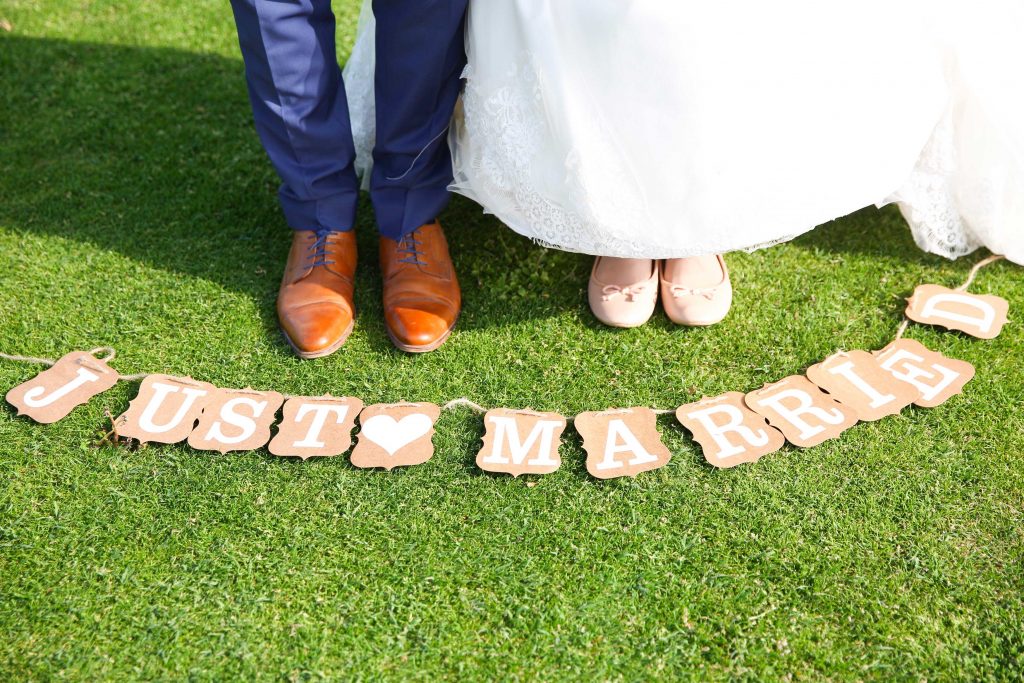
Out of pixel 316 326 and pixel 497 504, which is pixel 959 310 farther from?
pixel 316 326

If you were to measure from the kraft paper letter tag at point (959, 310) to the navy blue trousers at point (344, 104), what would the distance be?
1.14 meters

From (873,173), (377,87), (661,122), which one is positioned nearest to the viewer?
(661,122)

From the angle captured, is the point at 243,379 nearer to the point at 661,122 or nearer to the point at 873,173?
the point at 661,122

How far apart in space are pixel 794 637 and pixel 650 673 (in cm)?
26

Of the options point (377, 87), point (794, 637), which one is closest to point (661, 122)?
point (377, 87)

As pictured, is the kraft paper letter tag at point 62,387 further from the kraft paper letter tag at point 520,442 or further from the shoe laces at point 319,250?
the kraft paper letter tag at point 520,442

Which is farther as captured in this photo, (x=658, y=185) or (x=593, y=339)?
(x=593, y=339)

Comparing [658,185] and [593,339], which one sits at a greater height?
[658,185]

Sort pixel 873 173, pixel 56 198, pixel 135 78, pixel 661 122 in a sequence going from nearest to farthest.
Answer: pixel 661 122, pixel 873 173, pixel 56 198, pixel 135 78

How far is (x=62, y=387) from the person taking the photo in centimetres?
186

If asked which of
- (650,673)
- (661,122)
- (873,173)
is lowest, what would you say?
(650,673)

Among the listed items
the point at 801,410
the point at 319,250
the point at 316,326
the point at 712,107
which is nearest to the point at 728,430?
the point at 801,410

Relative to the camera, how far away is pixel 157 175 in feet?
8.26

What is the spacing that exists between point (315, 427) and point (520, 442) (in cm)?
43
